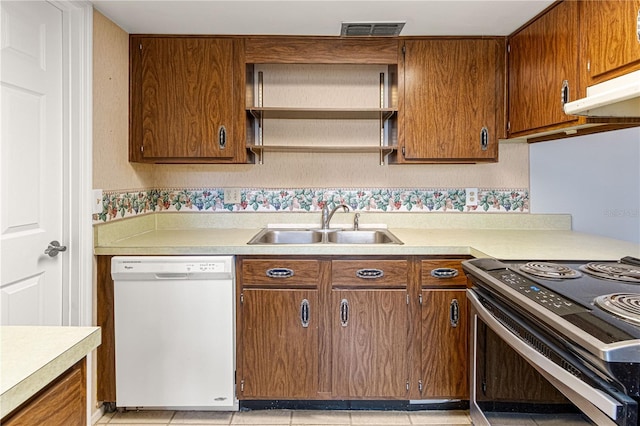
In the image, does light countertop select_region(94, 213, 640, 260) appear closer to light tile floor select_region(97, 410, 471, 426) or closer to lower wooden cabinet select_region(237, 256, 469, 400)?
lower wooden cabinet select_region(237, 256, 469, 400)

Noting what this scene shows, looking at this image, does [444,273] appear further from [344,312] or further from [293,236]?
[293,236]

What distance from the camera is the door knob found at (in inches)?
71.8

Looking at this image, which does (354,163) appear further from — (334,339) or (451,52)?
(334,339)

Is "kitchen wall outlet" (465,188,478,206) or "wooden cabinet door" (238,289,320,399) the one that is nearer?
"wooden cabinet door" (238,289,320,399)

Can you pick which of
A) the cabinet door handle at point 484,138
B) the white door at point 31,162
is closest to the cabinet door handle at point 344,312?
the cabinet door handle at point 484,138

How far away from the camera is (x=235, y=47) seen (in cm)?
239

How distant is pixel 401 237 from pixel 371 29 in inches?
44.1

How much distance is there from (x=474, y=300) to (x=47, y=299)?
1756 millimetres

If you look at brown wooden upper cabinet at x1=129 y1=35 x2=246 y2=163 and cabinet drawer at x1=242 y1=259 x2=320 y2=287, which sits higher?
brown wooden upper cabinet at x1=129 y1=35 x2=246 y2=163

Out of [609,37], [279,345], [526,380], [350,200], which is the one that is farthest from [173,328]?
[609,37]

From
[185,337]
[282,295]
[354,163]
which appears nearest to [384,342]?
[282,295]

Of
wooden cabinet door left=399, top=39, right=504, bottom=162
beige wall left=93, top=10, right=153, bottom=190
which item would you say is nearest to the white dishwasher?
beige wall left=93, top=10, right=153, bottom=190

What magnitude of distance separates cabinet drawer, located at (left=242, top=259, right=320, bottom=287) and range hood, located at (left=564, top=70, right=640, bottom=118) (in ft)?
4.08

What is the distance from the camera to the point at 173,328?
6.70 ft
